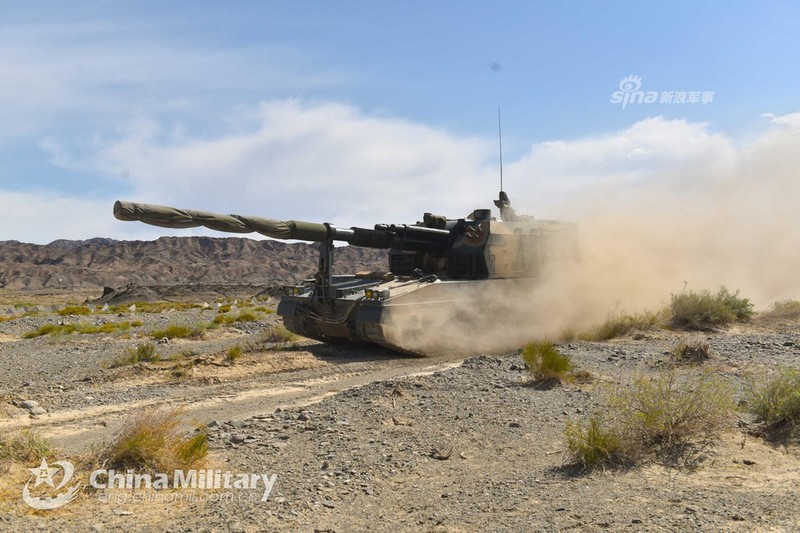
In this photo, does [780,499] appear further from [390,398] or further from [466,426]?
[390,398]

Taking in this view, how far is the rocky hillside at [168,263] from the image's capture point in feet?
277

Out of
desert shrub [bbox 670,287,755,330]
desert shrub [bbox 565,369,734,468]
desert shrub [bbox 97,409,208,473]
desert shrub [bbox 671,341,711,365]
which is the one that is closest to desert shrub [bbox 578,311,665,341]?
desert shrub [bbox 670,287,755,330]

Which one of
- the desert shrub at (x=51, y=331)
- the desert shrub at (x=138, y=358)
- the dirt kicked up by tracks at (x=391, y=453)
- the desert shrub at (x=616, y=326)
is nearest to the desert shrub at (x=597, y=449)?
the dirt kicked up by tracks at (x=391, y=453)

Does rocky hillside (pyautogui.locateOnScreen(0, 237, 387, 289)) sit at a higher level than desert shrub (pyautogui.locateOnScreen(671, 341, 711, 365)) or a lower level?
higher

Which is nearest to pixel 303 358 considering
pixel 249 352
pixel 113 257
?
pixel 249 352

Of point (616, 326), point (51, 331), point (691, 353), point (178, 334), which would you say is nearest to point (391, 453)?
point (691, 353)

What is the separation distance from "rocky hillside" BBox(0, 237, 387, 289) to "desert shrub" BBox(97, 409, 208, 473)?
7378 centimetres

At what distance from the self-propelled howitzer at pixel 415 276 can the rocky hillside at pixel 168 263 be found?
63556 mm

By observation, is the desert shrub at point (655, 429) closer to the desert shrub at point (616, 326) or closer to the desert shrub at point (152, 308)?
the desert shrub at point (616, 326)

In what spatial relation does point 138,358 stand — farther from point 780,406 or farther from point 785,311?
point 785,311

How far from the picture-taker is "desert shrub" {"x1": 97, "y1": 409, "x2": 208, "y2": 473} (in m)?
5.73

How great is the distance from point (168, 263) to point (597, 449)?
9254cm

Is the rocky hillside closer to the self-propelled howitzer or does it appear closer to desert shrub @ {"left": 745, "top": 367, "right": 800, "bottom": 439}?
the self-propelled howitzer

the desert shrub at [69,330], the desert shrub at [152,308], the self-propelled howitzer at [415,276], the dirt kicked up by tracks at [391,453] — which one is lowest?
the desert shrub at [152,308]
